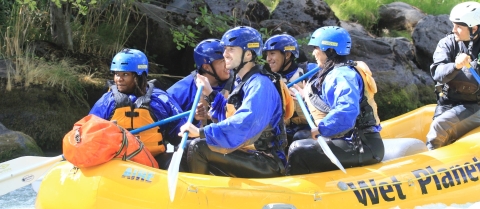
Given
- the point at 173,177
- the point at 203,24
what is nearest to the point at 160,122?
the point at 173,177

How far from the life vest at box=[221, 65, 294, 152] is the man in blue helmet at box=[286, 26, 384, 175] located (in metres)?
0.23

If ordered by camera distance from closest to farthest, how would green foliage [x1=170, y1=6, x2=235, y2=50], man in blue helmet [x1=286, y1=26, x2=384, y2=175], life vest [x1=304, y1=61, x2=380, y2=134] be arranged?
1. man in blue helmet [x1=286, y1=26, x2=384, y2=175]
2. life vest [x1=304, y1=61, x2=380, y2=134]
3. green foliage [x1=170, y1=6, x2=235, y2=50]

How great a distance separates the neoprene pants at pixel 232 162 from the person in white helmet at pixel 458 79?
173cm

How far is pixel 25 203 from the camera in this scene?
5.63 metres

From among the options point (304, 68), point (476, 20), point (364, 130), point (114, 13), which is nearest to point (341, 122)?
point (364, 130)

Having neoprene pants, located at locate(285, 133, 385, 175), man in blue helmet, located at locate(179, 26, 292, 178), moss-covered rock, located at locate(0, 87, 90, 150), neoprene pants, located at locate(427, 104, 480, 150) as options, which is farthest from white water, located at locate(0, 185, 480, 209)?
neoprene pants, located at locate(427, 104, 480, 150)

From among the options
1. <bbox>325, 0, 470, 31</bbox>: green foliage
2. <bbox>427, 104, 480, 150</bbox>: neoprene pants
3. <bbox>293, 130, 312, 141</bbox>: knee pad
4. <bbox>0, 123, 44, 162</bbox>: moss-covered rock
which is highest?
<bbox>427, 104, 480, 150</bbox>: neoprene pants

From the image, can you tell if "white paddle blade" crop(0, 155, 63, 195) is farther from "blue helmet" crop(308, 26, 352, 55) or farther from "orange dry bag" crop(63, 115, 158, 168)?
"blue helmet" crop(308, 26, 352, 55)

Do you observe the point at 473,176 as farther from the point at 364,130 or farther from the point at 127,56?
the point at 127,56

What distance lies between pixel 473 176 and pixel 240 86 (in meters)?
1.95

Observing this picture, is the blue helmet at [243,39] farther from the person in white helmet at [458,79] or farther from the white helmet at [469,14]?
the white helmet at [469,14]

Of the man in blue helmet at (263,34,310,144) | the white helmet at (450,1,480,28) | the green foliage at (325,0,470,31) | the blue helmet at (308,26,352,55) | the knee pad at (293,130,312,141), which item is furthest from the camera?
the green foliage at (325,0,470,31)

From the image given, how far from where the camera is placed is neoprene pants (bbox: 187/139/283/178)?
405cm

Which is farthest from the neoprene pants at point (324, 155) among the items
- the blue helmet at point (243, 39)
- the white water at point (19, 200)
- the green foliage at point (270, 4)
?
the green foliage at point (270, 4)
